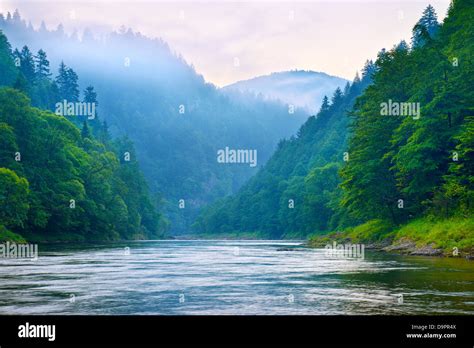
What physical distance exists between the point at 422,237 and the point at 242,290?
1400 inches

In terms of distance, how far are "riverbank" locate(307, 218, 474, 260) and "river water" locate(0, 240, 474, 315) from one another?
658cm

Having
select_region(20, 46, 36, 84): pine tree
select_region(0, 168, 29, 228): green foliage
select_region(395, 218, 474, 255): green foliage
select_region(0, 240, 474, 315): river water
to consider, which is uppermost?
select_region(20, 46, 36, 84): pine tree

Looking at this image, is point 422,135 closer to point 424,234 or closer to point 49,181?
point 424,234

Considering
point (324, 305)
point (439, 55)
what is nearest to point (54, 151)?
point (439, 55)

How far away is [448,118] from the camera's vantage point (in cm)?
6312

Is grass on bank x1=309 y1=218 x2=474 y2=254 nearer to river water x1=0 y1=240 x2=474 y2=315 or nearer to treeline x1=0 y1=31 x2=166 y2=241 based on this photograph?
river water x1=0 y1=240 x2=474 y2=315

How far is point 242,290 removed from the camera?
1148 inches

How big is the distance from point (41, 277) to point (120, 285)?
6.45 metres

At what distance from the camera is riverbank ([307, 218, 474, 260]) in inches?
1953

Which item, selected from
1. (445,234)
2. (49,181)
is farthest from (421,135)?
(49,181)

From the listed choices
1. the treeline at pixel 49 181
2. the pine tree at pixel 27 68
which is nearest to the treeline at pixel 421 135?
the treeline at pixel 49 181

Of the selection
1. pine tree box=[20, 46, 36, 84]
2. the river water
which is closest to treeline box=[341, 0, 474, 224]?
the river water

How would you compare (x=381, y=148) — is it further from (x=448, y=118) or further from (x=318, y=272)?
(x=318, y=272)
